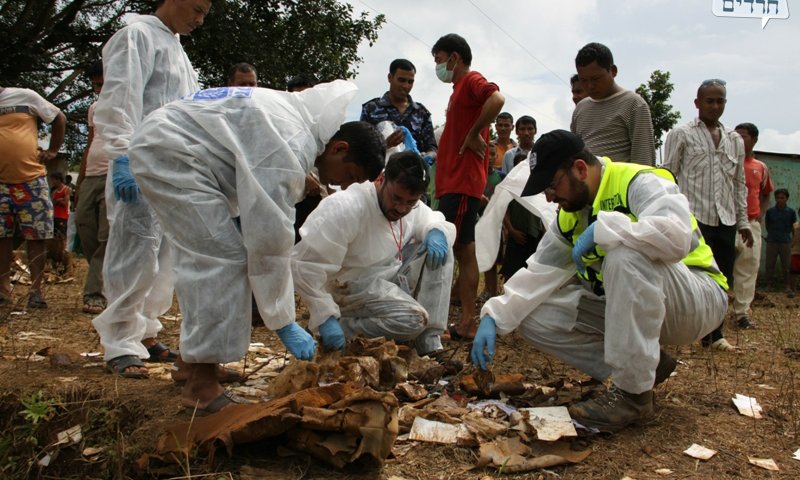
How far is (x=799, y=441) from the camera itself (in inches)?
101

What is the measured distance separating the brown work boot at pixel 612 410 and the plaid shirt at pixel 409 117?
3.00 meters

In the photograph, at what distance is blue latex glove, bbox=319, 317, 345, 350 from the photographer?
10.2 feet

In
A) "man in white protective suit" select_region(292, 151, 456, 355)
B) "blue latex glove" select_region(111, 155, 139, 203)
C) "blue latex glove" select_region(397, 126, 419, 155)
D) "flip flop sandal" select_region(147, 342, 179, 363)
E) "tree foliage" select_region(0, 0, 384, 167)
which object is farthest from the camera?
"tree foliage" select_region(0, 0, 384, 167)

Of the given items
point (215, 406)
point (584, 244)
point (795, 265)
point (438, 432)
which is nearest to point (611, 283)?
point (584, 244)

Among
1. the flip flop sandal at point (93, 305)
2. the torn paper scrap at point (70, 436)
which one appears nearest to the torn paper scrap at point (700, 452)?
the torn paper scrap at point (70, 436)

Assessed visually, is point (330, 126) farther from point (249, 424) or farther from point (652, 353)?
point (652, 353)

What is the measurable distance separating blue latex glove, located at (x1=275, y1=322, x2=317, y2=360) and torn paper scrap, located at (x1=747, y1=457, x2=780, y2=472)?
5.60 feet

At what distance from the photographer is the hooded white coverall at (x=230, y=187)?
238 cm

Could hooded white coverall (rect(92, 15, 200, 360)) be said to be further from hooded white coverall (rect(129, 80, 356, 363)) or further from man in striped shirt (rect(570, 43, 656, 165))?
man in striped shirt (rect(570, 43, 656, 165))

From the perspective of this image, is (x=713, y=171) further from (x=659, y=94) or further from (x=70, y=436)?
(x=659, y=94)

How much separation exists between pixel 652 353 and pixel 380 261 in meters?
1.64

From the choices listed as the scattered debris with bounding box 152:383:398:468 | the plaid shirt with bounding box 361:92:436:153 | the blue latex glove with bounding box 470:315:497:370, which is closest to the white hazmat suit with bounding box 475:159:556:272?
the plaid shirt with bounding box 361:92:436:153

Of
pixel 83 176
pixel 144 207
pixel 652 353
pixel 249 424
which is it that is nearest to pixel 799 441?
pixel 652 353

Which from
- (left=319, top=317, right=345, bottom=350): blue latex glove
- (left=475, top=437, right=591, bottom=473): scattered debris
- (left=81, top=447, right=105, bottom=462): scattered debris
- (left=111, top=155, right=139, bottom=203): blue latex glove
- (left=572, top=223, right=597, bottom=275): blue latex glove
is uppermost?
(left=111, top=155, right=139, bottom=203): blue latex glove
